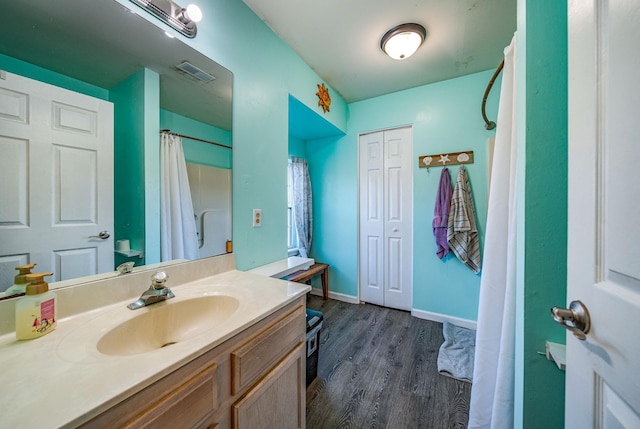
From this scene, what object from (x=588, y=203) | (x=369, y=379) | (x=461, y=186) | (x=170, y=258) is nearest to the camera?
(x=588, y=203)

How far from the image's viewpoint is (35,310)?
60 cm

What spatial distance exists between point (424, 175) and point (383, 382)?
6.20 ft

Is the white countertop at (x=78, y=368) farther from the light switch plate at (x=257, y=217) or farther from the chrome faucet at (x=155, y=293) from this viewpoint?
the light switch plate at (x=257, y=217)

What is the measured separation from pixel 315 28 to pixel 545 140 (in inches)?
61.6

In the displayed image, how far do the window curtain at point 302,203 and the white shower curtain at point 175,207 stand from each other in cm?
183

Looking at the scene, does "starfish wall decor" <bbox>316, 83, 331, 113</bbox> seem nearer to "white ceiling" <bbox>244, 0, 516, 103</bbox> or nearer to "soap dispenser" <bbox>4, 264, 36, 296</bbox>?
"white ceiling" <bbox>244, 0, 516, 103</bbox>

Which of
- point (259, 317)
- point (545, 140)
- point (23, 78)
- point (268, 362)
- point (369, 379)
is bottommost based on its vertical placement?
point (369, 379)

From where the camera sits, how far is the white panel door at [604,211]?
1.27 ft

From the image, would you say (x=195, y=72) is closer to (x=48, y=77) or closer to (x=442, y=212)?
(x=48, y=77)

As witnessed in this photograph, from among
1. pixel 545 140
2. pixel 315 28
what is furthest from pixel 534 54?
pixel 315 28

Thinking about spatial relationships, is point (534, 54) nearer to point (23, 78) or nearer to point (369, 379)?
point (23, 78)

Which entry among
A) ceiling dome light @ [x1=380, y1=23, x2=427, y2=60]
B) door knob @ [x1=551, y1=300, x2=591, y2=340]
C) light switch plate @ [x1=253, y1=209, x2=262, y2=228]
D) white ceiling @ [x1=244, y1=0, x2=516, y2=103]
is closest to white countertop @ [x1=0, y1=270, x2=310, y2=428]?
light switch plate @ [x1=253, y1=209, x2=262, y2=228]

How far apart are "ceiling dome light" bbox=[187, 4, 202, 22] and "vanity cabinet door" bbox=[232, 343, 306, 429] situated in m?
1.59

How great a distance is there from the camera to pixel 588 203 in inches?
19.2
